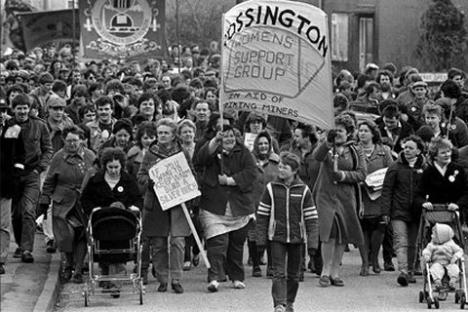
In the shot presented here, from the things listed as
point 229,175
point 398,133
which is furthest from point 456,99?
point 229,175

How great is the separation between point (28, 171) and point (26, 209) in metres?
0.45

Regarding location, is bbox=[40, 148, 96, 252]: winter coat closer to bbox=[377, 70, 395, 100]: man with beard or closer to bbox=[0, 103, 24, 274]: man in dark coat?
bbox=[0, 103, 24, 274]: man in dark coat

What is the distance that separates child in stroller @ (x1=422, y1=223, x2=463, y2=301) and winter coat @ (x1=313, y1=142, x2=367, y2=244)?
170 centimetres

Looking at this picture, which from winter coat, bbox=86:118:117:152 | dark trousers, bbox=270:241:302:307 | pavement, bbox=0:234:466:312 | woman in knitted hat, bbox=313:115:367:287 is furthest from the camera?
winter coat, bbox=86:118:117:152

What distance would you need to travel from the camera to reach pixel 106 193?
52.3ft

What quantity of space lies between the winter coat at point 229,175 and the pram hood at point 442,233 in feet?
7.36

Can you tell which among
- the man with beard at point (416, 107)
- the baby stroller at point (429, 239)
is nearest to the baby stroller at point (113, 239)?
the baby stroller at point (429, 239)

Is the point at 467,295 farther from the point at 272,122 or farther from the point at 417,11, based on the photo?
the point at 417,11

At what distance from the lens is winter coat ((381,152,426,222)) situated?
17.0 meters

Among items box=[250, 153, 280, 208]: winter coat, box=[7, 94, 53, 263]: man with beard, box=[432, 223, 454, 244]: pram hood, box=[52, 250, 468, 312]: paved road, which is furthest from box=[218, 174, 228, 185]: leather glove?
box=[432, 223, 454, 244]: pram hood

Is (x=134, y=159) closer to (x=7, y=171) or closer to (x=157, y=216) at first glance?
(x=157, y=216)

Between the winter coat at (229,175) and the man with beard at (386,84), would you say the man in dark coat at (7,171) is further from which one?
the man with beard at (386,84)

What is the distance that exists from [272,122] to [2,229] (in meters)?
4.62

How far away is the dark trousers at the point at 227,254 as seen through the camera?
16.6 m
